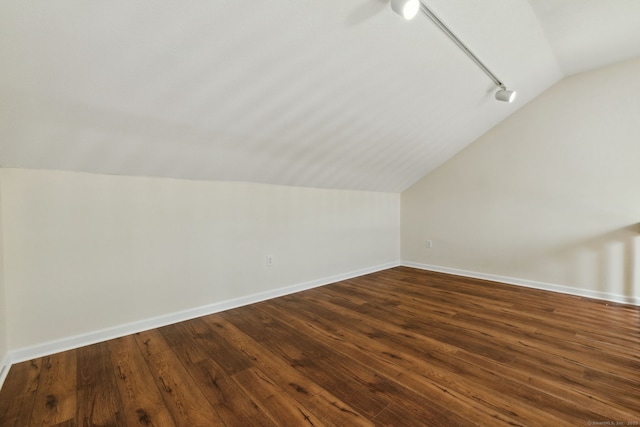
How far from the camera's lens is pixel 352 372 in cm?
170

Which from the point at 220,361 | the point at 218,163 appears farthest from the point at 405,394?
the point at 218,163

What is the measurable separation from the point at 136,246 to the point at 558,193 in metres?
4.45

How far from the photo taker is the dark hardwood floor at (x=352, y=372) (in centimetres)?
136

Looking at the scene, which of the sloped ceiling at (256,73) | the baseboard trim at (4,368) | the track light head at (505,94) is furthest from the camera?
the track light head at (505,94)

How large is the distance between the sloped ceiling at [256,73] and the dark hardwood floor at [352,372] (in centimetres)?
141

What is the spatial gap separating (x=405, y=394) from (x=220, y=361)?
117 cm

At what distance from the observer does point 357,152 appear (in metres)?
3.09

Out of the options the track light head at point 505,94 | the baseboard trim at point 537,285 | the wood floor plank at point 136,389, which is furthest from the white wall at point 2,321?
the baseboard trim at point 537,285

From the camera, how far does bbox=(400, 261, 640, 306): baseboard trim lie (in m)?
2.91

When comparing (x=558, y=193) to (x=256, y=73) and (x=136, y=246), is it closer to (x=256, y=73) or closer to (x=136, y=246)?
(x=256, y=73)

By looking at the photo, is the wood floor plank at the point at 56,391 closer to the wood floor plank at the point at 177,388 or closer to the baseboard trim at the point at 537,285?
the wood floor plank at the point at 177,388

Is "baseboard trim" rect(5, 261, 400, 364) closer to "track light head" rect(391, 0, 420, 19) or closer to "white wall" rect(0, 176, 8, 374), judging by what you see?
"white wall" rect(0, 176, 8, 374)

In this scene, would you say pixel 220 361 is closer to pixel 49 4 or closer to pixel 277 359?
pixel 277 359

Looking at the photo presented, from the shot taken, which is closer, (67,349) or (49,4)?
(49,4)
